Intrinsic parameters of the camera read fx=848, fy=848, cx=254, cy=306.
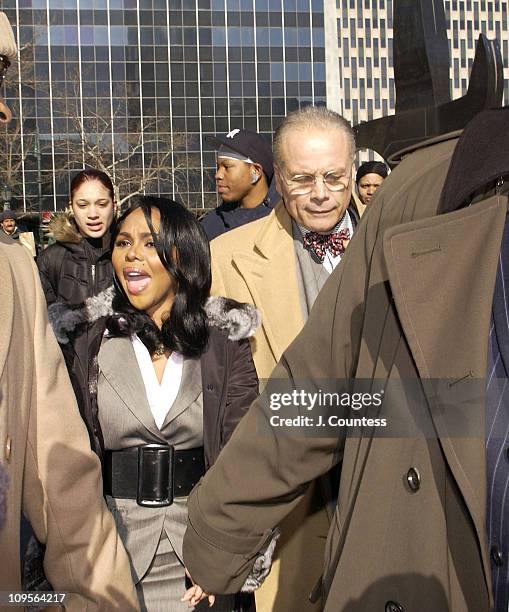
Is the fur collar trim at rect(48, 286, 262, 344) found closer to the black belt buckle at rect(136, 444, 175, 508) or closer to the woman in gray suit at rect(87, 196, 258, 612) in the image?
the woman in gray suit at rect(87, 196, 258, 612)

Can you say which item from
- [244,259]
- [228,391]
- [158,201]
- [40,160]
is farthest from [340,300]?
[40,160]

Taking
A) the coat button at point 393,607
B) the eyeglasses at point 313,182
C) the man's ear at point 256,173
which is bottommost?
the coat button at point 393,607

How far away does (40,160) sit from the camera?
52.8 metres

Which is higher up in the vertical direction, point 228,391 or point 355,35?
point 355,35

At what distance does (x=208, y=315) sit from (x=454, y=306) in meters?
1.77

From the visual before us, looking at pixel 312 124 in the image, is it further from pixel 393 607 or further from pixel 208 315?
pixel 393 607

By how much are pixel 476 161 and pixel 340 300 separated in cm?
38

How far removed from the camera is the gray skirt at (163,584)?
283 centimetres

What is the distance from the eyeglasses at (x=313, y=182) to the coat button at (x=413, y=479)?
205 centimetres

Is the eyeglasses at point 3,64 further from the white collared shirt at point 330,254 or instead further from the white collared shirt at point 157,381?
the white collared shirt at point 330,254

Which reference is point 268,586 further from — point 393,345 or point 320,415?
point 393,345

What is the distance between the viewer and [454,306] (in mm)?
1384

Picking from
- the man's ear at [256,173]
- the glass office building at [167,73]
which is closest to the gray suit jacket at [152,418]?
the man's ear at [256,173]

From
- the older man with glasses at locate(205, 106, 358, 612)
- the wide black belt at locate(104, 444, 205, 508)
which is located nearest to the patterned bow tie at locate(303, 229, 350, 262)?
the older man with glasses at locate(205, 106, 358, 612)
